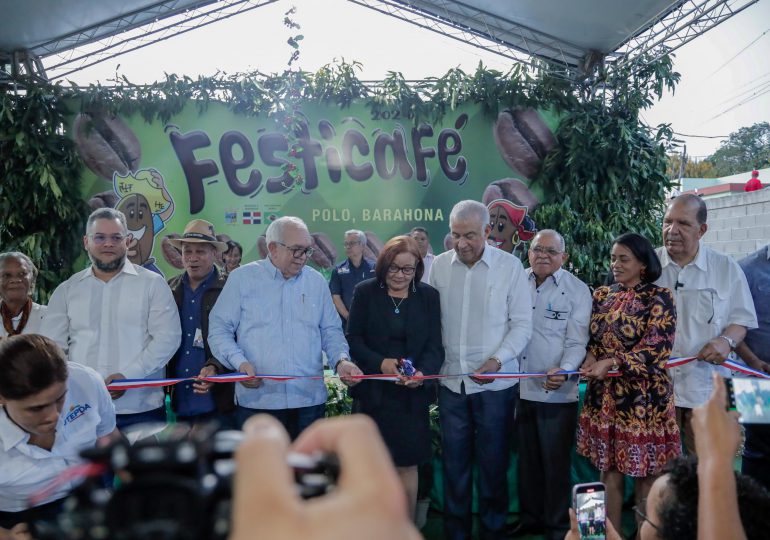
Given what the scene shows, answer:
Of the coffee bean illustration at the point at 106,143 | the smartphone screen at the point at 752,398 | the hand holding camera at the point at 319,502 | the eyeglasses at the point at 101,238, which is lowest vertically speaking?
the smartphone screen at the point at 752,398

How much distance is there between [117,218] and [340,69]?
16.4 feet

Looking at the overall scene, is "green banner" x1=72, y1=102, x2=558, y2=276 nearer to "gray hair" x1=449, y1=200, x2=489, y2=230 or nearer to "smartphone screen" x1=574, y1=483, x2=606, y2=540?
"gray hair" x1=449, y1=200, x2=489, y2=230

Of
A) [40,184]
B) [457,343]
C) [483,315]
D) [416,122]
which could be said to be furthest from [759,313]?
[40,184]

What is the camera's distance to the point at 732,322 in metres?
3.96

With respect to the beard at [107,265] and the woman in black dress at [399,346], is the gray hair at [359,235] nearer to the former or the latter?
the woman in black dress at [399,346]

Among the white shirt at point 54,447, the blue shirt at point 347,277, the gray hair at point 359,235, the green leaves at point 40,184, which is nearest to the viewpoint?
the white shirt at point 54,447

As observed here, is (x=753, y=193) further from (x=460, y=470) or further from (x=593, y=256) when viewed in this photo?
(x=460, y=470)

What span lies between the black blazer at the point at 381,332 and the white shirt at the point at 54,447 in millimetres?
1653

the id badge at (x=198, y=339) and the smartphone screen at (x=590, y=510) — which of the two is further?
the id badge at (x=198, y=339)

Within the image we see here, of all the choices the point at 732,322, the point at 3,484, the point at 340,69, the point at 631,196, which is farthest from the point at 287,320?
the point at 631,196

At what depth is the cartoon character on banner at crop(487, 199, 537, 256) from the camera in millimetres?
8383

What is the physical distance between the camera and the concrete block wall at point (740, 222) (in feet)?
32.9

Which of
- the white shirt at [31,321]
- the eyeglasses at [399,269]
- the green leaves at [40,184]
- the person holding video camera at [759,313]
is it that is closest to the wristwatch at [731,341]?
the person holding video camera at [759,313]

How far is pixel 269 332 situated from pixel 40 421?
1.80 meters
